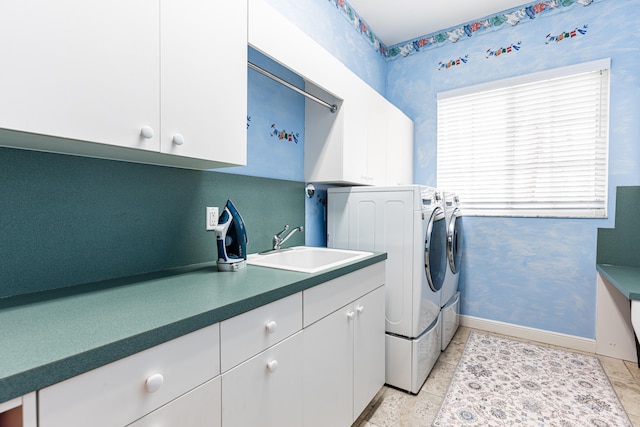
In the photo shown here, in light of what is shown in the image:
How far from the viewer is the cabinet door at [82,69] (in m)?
0.72

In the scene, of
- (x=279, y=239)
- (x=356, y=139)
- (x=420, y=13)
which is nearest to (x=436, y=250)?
(x=356, y=139)

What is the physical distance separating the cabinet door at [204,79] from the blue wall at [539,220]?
7.75ft

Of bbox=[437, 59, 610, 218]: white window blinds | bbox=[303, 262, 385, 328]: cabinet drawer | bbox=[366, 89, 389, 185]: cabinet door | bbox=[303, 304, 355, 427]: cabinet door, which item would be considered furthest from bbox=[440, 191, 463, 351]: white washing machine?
bbox=[303, 304, 355, 427]: cabinet door

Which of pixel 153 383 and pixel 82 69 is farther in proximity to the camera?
pixel 82 69

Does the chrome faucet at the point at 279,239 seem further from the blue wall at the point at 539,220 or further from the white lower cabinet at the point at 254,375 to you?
the blue wall at the point at 539,220

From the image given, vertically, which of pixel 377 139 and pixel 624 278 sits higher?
pixel 377 139

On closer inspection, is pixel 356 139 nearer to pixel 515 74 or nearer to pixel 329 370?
pixel 329 370

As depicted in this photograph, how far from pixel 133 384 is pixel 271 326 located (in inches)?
17.3

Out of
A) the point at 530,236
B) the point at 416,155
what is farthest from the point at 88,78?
the point at 530,236

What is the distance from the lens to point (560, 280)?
2621 millimetres

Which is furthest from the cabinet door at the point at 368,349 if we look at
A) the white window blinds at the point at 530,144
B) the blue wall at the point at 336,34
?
the white window blinds at the point at 530,144

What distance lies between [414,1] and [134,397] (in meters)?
3.14

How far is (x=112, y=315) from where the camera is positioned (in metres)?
0.79

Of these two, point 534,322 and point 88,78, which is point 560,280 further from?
point 88,78
